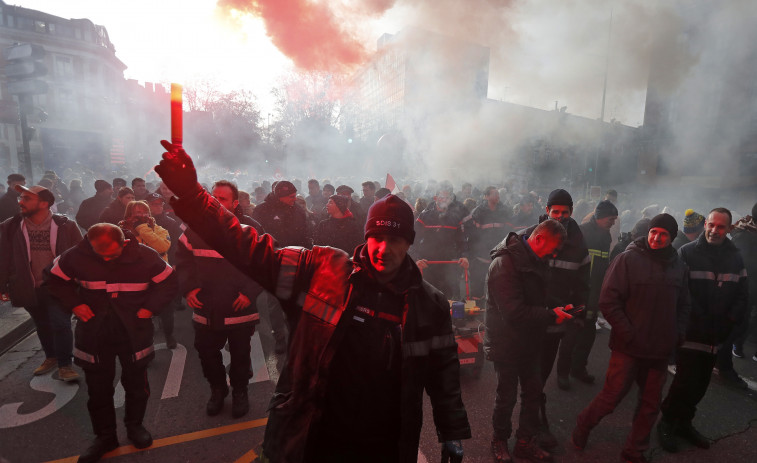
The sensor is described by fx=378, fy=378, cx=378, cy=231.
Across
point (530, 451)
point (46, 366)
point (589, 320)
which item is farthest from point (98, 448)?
point (589, 320)

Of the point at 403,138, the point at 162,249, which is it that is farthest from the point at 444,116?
the point at 162,249

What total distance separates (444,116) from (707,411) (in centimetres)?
1710

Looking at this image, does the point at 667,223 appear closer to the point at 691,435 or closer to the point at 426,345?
the point at 691,435

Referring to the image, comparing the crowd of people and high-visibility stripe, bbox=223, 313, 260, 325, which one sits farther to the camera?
high-visibility stripe, bbox=223, 313, 260, 325

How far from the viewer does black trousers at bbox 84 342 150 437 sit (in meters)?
2.98

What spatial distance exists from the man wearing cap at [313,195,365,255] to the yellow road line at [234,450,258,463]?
2.68 meters

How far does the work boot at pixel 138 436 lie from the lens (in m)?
3.15

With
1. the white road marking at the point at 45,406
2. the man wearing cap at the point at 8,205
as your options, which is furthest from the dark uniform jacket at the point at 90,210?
the white road marking at the point at 45,406

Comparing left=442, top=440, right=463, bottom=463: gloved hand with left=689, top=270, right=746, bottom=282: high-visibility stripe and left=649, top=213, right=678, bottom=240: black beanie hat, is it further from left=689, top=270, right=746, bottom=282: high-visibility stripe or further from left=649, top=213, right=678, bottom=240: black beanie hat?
left=689, top=270, right=746, bottom=282: high-visibility stripe

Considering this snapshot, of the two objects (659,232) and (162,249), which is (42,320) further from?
(659,232)

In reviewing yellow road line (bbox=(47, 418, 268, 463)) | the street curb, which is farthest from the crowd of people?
the street curb

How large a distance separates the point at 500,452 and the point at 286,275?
2.54m

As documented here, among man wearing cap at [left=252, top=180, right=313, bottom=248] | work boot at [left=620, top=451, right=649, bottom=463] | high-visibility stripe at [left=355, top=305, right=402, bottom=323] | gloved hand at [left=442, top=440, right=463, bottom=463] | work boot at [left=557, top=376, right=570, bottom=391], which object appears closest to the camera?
high-visibility stripe at [left=355, top=305, right=402, bottom=323]

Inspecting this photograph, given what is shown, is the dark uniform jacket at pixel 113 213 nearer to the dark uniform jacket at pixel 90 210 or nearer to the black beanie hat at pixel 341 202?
the dark uniform jacket at pixel 90 210
